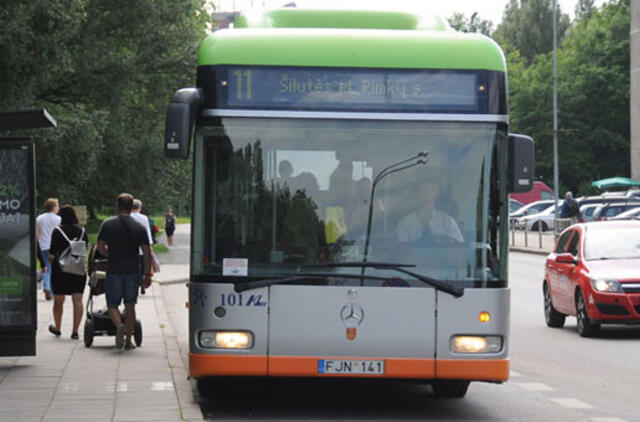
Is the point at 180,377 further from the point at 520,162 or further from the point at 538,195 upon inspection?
the point at 538,195

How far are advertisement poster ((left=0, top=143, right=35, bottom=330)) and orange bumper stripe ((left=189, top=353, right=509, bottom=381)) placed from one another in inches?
137

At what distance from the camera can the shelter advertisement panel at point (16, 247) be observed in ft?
39.1

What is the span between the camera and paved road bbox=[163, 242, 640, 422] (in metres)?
9.77

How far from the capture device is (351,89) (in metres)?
9.33

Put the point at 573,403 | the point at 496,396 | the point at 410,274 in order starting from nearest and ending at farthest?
the point at 410,274 → the point at 573,403 → the point at 496,396

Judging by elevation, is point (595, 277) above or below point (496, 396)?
above

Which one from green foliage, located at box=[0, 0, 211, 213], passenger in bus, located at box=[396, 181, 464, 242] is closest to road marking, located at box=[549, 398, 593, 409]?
passenger in bus, located at box=[396, 181, 464, 242]

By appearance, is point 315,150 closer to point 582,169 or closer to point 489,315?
point 489,315

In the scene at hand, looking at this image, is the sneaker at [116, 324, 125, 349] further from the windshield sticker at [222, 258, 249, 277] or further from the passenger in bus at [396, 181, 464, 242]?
the passenger in bus at [396, 181, 464, 242]

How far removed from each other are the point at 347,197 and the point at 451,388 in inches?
94.7

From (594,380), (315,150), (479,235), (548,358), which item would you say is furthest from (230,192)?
(548,358)

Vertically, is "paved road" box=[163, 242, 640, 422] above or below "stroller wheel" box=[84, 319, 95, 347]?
below

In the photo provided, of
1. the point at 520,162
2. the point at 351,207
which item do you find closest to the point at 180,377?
the point at 351,207

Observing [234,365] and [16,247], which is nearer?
[234,365]
